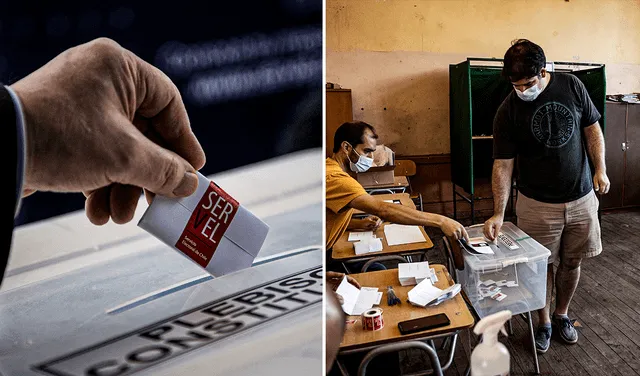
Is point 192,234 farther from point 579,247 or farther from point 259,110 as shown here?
point 579,247

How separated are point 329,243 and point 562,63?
13.3 ft

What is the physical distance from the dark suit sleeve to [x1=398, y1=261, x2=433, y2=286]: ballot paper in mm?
1470

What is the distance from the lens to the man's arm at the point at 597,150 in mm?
2365

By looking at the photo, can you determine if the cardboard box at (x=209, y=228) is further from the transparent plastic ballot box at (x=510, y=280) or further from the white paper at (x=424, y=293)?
the transparent plastic ballot box at (x=510, y=280)

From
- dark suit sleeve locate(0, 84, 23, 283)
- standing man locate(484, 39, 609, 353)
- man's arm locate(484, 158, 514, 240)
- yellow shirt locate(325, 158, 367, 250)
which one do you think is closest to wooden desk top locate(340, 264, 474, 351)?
yellow shirt locate(325, 158, 367, 250)

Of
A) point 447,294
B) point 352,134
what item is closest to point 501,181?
point 352,134

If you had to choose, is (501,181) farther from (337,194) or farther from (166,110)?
(166,110)

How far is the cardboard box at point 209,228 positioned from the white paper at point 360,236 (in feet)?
5.07

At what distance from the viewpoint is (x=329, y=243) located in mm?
2135

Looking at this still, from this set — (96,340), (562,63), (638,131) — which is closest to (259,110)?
(96,340)

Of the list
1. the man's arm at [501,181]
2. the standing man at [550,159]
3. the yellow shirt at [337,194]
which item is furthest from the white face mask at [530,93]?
the yellow shirt at [337,194]

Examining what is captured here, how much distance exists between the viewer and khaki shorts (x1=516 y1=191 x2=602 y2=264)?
2.36 metres

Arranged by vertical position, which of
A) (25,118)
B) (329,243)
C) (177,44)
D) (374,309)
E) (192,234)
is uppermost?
(177,44)

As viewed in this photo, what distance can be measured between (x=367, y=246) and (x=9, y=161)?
1796 mm
